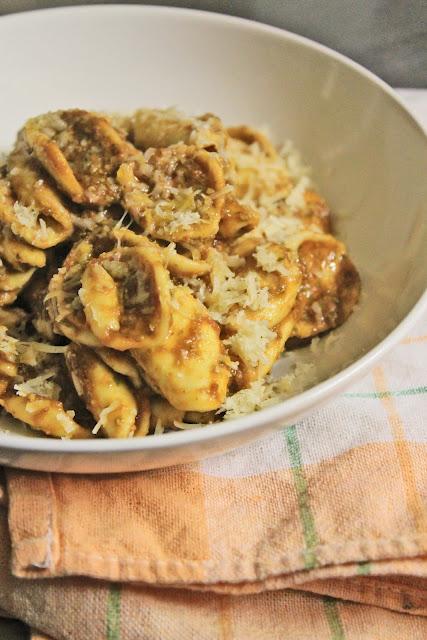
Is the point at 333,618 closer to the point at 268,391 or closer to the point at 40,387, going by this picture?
the point at 268,391

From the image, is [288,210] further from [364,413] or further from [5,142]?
[5,142]

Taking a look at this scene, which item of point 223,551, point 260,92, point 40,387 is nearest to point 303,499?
point 223,551

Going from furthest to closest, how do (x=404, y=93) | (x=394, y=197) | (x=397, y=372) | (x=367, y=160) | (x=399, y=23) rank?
(x=404, y=93) → (x=399, y=23) → (x=367, y=160) → (x=394, y=197) → (x=397, y=372)

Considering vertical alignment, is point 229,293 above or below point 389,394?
above

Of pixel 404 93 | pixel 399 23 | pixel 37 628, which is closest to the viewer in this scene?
pixel 37 628

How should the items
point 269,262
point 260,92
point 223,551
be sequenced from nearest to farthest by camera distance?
point 223,551 < point 269,262 < point 260,92

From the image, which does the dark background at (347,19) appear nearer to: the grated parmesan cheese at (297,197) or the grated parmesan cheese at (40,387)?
the grated parmesan cheese at (297,197)

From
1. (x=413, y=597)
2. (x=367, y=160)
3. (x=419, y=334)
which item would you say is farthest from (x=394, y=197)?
(x=413, y=597)
